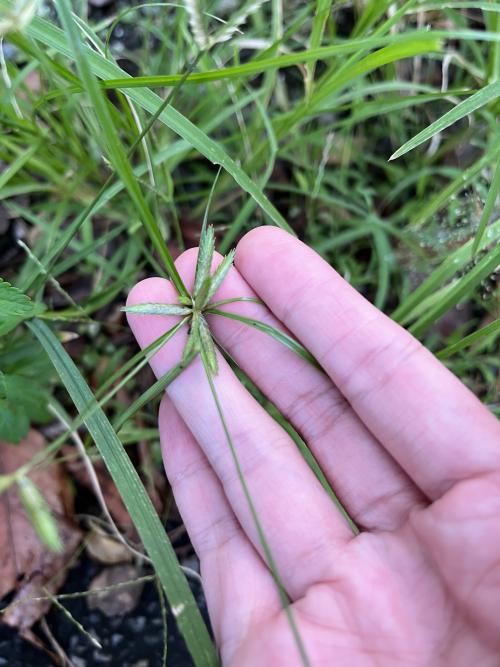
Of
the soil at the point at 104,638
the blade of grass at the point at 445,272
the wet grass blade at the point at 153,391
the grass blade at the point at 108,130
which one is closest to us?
the grass blade at the point at 108,130

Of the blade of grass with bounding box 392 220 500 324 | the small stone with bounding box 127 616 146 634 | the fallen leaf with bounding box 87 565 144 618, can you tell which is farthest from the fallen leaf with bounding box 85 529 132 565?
the blade of grass with bounding box 392 220 500 324

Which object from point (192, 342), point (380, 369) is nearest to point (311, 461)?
point (380, 369)

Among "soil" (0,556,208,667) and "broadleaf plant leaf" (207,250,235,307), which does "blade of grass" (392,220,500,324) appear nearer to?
"broadleaf plant leaf" (207,250,235,307)

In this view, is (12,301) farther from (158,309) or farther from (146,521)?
(146,521)

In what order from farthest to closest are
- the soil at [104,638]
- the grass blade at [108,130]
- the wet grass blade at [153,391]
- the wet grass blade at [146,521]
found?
the soil at [104,638] → the wet grass blade at [153,391] → the wet grass blade at [146,521] → the grass blade at [108,130]

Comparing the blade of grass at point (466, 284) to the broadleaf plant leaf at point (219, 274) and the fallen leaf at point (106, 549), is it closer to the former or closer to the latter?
the broadleaf plant leaf at point (219, 274)

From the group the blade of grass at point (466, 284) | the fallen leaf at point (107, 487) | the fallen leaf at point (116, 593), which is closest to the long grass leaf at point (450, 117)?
the blade of grass at point (466, 284)
